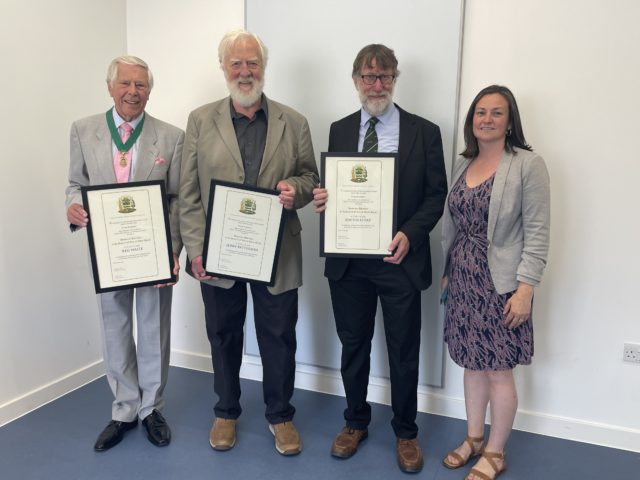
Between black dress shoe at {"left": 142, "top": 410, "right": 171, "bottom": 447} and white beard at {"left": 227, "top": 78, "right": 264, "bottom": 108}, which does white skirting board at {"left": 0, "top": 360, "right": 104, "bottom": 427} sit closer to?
black dress shoe at {"left": 142, "top": 410, "right": 171, "bottom": 447}

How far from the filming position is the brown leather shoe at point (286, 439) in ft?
7.61

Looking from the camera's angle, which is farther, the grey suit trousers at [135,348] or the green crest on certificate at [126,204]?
the grey suit trousers at [135,348]

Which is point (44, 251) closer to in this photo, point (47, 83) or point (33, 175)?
point (33, 175)

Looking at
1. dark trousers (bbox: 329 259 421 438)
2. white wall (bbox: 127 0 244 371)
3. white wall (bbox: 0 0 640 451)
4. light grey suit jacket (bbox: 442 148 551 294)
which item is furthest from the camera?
white wall (bbox: 127 0 244 371)

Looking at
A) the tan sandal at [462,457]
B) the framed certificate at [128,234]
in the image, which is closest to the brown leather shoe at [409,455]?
the tan sandal at [462,457]

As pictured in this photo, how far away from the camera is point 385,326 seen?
2246 millimetres

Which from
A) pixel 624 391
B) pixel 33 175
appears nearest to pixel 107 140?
pixel 33 175

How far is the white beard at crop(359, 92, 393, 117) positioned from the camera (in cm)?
209

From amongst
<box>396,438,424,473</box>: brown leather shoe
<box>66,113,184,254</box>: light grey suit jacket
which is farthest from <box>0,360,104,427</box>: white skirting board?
<box>396,438,424,473</box>: brown leather shoe

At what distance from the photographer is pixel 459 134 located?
253 cm

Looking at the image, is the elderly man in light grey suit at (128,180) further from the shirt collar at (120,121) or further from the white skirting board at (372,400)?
the white skirting board at (372,400)

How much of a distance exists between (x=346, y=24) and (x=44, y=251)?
2025mm

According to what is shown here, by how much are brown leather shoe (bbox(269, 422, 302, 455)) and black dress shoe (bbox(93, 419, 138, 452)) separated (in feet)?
2.41

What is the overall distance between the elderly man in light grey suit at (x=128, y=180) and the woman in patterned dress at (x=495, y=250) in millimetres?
1261
